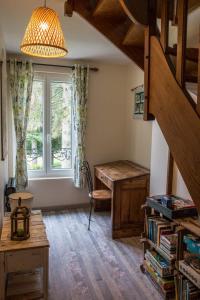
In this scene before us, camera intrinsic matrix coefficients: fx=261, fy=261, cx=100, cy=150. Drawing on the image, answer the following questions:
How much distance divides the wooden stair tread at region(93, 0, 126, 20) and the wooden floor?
2.29 meters

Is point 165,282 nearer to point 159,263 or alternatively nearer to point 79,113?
point 159,263

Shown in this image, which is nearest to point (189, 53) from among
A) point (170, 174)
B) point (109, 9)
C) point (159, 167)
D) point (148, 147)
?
point (109, 9)

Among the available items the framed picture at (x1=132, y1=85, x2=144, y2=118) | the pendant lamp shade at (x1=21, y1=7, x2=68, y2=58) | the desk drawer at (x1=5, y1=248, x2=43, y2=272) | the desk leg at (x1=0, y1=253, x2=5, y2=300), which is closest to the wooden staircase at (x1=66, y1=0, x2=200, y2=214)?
the pendant lamp shade at (x1=21, y1=7, x2=68, y2=58)

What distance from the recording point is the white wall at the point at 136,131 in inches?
152

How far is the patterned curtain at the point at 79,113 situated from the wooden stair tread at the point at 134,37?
212 centimetres

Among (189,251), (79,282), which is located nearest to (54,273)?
(79,282)

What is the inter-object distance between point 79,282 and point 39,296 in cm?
40

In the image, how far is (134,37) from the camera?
1.96 m

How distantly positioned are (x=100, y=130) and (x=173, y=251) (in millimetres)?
2670

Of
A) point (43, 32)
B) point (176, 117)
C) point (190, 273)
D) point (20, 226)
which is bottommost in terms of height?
point (190, 273)

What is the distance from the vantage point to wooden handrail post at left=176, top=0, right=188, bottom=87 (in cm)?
115

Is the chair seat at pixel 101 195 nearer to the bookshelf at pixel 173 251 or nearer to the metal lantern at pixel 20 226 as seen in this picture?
the bookshelf at pixel 173 251

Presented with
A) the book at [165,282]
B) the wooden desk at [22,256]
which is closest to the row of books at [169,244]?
the book at [165,282]

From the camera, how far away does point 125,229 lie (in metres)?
3.38
